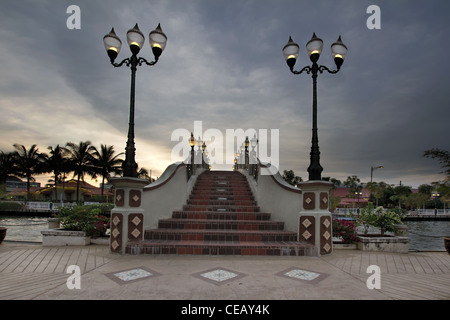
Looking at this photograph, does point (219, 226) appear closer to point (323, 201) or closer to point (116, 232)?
point (116, 232)

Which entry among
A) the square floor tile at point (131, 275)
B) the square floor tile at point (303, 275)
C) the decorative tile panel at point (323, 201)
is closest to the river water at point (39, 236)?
the decorative tile panel at point (323, 201)

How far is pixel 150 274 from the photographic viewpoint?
4043mm

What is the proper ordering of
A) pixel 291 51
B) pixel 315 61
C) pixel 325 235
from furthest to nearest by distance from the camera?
pixel 291 51
pixel 315 61
pixel 325 235

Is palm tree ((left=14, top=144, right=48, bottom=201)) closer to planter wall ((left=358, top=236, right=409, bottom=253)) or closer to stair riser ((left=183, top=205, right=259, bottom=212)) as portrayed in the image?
stair riser ((left=183, top=205, right=259, bottom=212))

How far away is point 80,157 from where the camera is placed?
3925 cm

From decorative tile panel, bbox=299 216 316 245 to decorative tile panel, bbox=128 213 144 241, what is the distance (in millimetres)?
3934

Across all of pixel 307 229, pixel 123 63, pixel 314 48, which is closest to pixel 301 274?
pixel 307 229

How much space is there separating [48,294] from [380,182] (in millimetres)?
67447

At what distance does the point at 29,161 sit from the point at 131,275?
46.5 meters

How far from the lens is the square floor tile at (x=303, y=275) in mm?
3932

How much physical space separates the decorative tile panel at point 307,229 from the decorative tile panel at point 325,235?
18 cm

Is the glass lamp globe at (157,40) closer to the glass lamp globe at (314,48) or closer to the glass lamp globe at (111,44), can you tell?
the glass lamp globe at (111,44)

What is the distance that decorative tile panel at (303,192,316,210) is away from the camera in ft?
19.6
